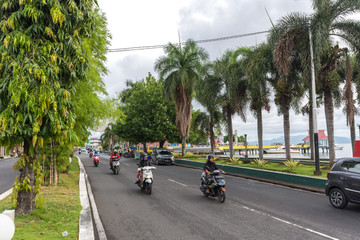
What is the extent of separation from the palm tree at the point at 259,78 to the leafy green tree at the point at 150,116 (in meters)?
19.2

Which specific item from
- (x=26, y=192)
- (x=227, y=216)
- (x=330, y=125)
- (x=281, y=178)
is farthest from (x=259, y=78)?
(x=26, y=192)

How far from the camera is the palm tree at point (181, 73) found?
33.9m

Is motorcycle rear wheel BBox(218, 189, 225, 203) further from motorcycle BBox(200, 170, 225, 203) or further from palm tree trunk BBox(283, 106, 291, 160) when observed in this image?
palm tree trunk BBox(283, 106, 291, 160)

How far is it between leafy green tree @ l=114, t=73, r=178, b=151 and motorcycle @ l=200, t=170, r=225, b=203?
30798 mm

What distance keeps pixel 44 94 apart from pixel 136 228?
3867 millimetres

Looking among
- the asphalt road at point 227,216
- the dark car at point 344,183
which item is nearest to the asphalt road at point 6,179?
the asphalt road at point 227,216

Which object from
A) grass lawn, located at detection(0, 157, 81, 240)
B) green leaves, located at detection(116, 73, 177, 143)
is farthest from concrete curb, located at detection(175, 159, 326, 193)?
green leaves, located at detection(116, 73, 177, 143)

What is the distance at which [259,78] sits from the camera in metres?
21.1

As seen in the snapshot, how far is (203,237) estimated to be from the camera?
21.4 ft

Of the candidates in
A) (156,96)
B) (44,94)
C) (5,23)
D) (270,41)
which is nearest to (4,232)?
(44,94)

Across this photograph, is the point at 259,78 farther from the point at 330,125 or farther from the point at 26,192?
the point at 26,192

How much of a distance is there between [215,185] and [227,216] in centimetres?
229

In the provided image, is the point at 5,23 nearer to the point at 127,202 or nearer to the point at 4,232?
the point at 4,232

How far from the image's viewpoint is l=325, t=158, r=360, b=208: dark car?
29.9ft
